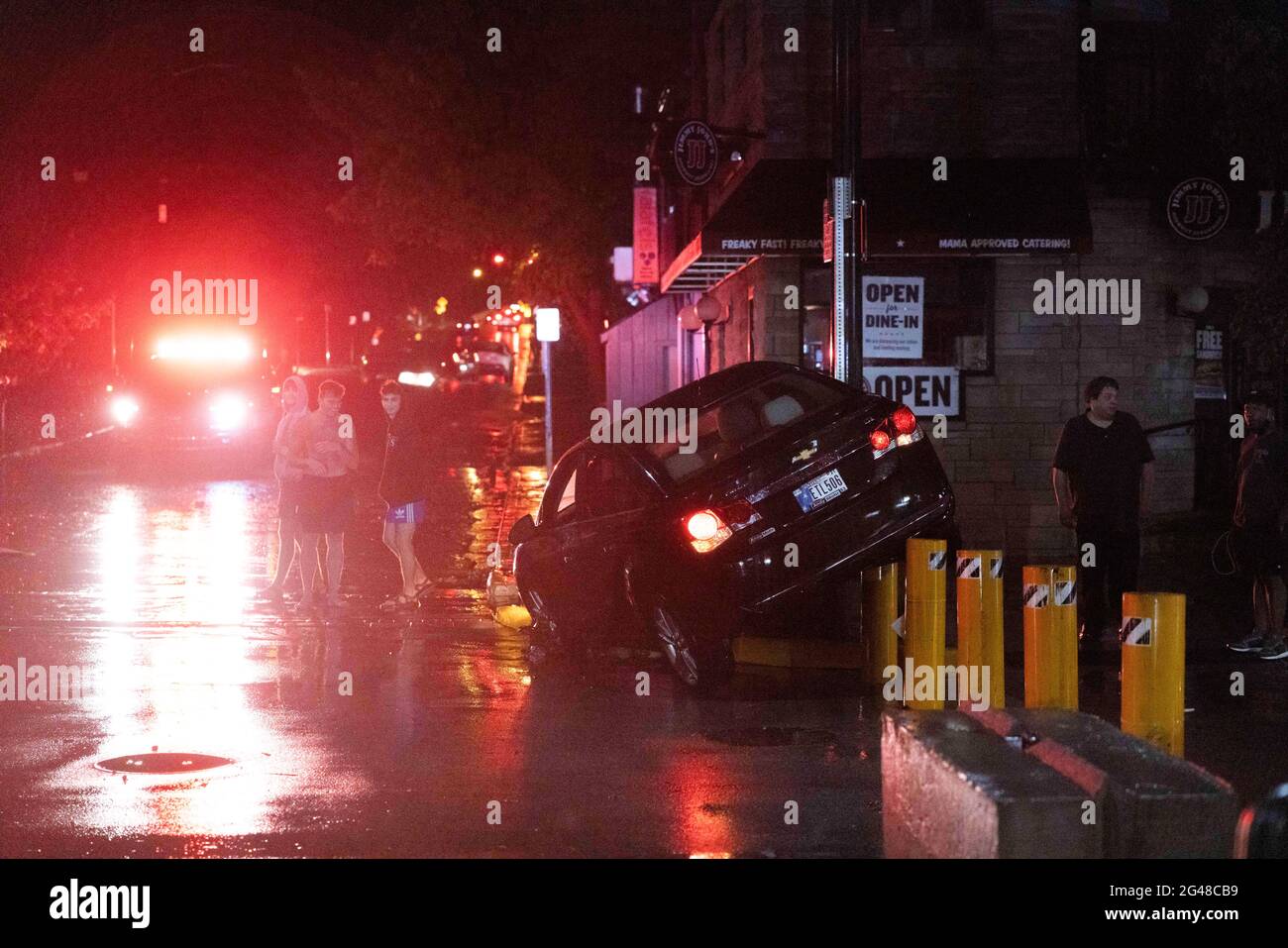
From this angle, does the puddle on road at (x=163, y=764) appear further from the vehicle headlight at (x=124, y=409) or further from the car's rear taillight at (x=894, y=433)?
the vehicle headlight at (x=124, y=409)

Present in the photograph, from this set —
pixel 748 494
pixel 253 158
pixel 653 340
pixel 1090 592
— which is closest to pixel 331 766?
pixel 748 494

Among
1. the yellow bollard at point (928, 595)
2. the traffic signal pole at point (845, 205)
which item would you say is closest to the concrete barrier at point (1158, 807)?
the yellow bollard at point (928, 595)

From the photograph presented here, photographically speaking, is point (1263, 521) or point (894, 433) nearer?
point (894, 433)

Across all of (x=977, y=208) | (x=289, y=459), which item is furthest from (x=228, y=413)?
(x=289, y=459)

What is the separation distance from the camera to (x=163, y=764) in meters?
8.77

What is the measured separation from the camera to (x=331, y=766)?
8719mm

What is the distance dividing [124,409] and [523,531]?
33.2 metres

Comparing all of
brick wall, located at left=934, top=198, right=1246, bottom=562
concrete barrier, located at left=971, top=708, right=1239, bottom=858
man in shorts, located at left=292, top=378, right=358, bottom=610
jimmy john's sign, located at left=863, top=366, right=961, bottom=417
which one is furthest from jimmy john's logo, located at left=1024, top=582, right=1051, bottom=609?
jimmy john's sign, located at left=863, top=366, right=961, bottom=417

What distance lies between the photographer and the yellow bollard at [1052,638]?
767cm

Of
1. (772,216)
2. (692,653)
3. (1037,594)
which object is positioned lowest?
(692,653)

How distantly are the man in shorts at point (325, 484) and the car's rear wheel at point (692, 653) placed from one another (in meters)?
4.39

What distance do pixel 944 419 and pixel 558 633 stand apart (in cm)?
757

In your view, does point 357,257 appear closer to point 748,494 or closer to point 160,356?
point 160,356

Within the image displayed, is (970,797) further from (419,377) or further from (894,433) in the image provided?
(419,377)
